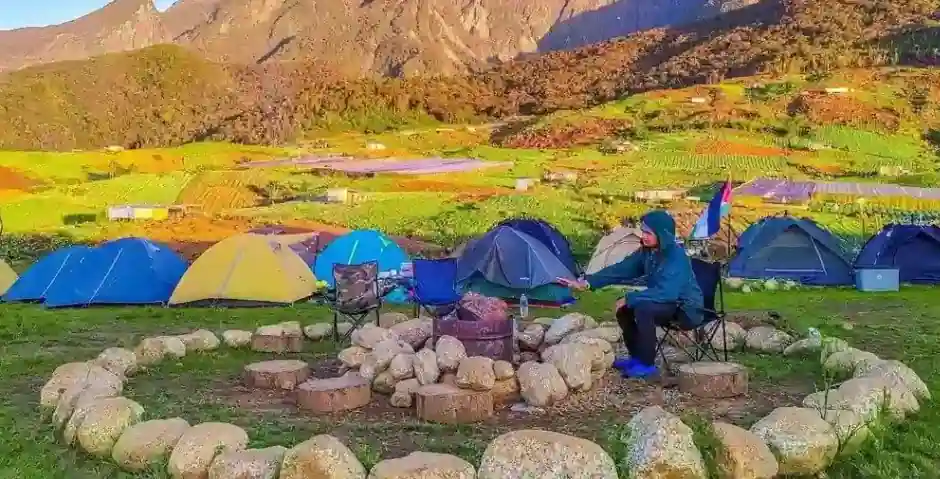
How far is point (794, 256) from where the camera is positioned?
14.8m

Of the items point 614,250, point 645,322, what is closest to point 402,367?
point 645,322

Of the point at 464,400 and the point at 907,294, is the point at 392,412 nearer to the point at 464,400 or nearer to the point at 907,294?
the point at 464,400

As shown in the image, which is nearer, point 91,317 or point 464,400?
point 464,400

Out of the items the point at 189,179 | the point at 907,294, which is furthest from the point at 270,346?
the point at 189,179

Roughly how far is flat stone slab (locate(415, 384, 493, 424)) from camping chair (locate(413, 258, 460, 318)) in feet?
15.5

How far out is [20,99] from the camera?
8194cm

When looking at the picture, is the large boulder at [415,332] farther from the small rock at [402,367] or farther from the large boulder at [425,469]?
the large boulder at [425,469]

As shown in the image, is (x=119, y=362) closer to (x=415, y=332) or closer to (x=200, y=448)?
(x=415, y=332)

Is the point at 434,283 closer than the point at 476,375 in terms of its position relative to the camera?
No

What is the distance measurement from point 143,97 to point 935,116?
72805 mm

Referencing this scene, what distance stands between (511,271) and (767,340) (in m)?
4.67

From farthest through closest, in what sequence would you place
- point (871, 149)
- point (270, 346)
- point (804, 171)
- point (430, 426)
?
point (871, 149)
point (804, 171)
point (270, 346)
point (430, 426)

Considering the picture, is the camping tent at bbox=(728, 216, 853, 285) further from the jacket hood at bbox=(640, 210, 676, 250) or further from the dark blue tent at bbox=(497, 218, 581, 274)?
the jacket hood at bbox=(640, 210, 676, 250)

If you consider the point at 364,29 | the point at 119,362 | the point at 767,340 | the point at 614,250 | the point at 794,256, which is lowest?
the point at 794,256
